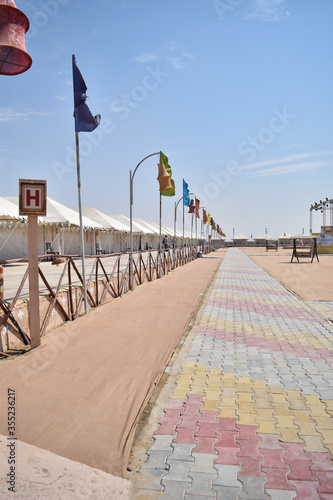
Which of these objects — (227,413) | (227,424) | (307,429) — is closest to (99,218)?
(227,413)

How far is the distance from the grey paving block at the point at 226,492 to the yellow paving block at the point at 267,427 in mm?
920

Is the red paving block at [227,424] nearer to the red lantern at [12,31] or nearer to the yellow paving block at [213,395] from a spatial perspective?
the yellow paving block at [213,395]

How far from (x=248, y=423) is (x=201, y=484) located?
3.58 feet

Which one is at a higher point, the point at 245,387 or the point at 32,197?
the point at 32,197

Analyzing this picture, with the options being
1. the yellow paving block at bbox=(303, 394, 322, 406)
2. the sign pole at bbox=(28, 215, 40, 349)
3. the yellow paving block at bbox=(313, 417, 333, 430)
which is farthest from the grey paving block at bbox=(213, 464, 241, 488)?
the sign pole at bbox=(28, 215, 40, 349)

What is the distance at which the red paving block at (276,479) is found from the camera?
9.51 feet

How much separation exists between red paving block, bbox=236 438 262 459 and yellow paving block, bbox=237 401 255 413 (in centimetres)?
61

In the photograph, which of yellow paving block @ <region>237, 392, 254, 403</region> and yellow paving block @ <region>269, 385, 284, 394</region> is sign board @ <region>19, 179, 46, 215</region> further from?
yellow paving block @ <region>269, 385, 284, 394</region>

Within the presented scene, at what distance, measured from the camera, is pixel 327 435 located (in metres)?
3.65

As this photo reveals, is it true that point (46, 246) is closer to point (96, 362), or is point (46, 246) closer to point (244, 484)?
point (96, 362)

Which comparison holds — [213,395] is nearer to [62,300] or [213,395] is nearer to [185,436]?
[185,436]

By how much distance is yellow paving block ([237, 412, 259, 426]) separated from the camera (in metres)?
3.89

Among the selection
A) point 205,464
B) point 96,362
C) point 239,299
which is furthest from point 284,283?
point 205,464

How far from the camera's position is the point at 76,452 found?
131 inches
